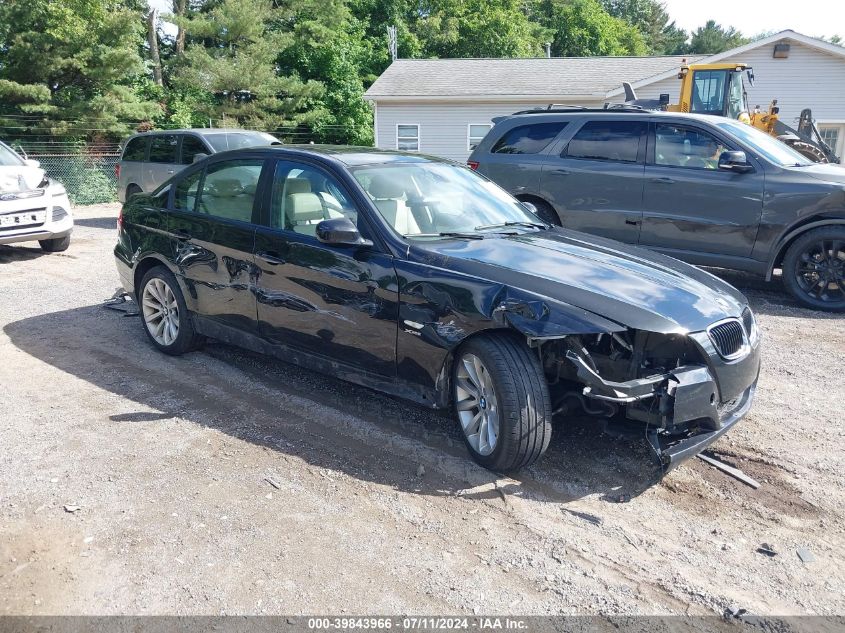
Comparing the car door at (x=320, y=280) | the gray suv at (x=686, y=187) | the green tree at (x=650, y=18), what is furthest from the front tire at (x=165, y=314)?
the green tree at (x=650, y=18)

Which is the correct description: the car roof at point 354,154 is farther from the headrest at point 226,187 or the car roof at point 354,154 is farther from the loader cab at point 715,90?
the loader cab at point 715,90

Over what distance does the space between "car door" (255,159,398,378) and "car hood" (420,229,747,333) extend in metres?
0.44

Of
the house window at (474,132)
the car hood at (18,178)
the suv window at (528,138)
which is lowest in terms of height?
the car hood at (18,178)

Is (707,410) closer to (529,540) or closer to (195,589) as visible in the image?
(529,540)

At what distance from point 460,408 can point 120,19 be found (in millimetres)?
22114

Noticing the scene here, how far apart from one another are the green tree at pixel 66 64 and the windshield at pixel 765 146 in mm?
19334

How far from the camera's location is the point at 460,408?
164 inches

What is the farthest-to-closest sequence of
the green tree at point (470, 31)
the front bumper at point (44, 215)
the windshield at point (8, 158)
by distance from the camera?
the green tree at point (470, 31) → the windshield at point (8, 158) → the front bumper at point (44, 215)

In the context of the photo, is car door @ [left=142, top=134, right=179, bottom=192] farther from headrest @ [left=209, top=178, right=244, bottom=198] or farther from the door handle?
the door handle

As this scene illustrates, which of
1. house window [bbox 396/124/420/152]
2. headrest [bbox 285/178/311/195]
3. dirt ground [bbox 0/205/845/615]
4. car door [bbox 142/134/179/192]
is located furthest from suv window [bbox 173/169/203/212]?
house window [bbox 396/124/420/152]

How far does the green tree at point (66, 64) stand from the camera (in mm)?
21328

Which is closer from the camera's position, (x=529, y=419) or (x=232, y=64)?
(x=529, y=419)

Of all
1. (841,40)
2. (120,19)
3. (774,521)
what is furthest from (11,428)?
(841,40)

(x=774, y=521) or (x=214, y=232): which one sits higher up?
(x=214, y=232)
